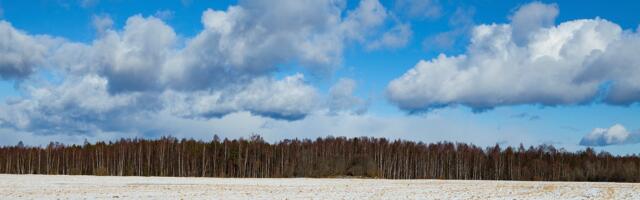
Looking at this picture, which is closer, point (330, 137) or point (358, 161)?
point (358, 161)

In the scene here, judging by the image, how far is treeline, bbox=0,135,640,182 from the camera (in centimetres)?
13250

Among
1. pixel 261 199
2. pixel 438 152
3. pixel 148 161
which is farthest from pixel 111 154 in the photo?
pixel 261 199

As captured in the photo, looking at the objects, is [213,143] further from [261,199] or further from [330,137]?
[261,199]

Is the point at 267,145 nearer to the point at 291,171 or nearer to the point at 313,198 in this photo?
the point at 291,171

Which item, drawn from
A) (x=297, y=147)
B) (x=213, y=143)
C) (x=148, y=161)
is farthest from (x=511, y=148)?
(x=148, y=161)

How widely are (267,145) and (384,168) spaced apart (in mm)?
25632

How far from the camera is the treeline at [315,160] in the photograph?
132 meters

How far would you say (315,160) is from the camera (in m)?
135

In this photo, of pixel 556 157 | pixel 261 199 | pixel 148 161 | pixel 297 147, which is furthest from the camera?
pixel 556 157

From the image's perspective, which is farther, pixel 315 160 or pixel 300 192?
pixel 315 160

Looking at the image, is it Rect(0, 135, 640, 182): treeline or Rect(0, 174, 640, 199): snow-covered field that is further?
Rect(0, 135, 640, 182): treeline

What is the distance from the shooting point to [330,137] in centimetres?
16262

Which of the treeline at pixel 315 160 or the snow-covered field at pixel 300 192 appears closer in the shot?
the snow-covered field at pixel 300 192

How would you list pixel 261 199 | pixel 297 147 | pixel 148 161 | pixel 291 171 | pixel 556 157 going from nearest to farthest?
pixel 261 199
pixel 291 171
pixel 148 161
pixel 297 147
pixel 556 157
